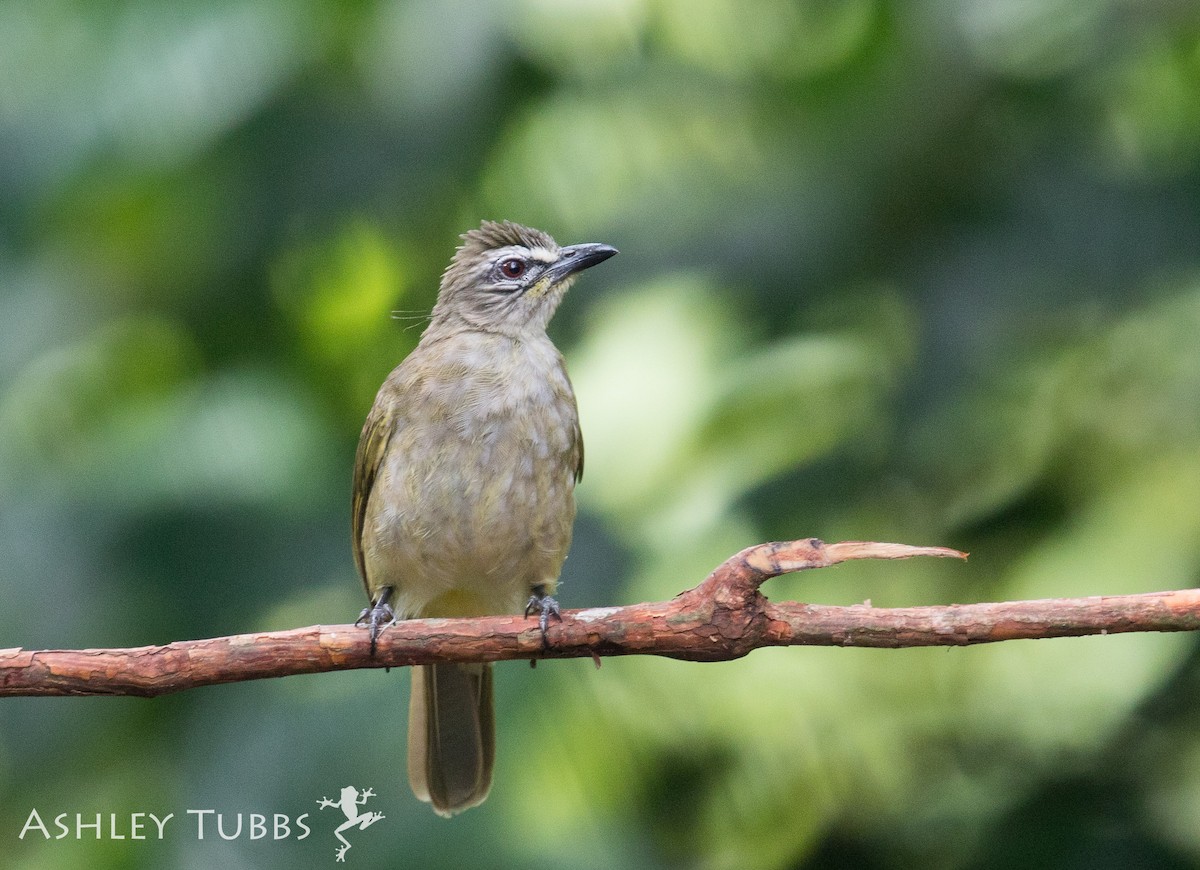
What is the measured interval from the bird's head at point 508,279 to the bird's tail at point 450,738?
1322 millimetres

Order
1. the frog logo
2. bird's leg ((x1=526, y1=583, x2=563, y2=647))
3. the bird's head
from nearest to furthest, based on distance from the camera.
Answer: bird's leg ((x1=526, y1=583, x2=563, y2=647)) → the frog logo → the bird's head

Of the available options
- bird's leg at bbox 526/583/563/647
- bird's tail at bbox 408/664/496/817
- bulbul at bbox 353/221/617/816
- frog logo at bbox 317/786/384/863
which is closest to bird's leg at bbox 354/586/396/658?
bulbul at bbox 353/221/617/816

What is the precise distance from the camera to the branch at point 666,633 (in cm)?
286

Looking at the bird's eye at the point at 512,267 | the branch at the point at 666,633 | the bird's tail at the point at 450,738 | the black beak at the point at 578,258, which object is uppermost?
the bird's eye at the point at 512,267

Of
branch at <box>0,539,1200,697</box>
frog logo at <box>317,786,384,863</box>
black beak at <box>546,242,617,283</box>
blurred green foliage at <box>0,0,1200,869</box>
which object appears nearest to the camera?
branch at <box>0,539,1200,697</box>

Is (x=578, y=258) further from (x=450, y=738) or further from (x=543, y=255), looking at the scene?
(x=450, y=738)

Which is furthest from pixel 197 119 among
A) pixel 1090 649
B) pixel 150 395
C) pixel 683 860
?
pixel 1090 649

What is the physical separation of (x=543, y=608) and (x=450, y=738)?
87 cm

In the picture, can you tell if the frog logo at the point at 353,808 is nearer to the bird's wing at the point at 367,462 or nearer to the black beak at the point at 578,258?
the bird's wing at the point at 367,462

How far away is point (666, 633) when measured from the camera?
319cm

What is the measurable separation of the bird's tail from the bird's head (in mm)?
1322

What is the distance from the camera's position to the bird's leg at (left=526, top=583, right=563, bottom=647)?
133 inches

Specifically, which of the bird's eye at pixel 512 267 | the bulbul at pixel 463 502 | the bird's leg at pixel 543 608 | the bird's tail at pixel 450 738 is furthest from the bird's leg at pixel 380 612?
the bird's eye at pixel 512 267

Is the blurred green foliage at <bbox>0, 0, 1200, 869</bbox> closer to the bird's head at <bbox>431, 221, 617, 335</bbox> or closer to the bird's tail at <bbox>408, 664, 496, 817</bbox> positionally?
the bird's tail at <bbox>408, 664, 496, 817</bbox>
